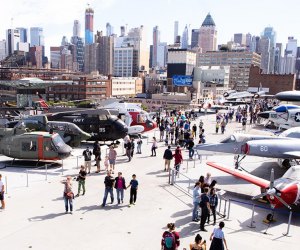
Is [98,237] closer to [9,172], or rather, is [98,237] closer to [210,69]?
[9,172]

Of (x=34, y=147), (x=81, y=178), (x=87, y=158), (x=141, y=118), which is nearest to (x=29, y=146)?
(x=34, y=147)

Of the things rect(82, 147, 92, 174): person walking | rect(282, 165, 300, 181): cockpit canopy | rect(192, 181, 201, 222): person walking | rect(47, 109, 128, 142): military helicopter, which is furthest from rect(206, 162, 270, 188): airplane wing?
rect(47, 109, 128, 142): military helicopter

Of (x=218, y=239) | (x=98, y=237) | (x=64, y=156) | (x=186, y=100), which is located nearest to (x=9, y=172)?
(x=64, y=156)

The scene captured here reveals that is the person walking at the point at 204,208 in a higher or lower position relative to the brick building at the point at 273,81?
lower

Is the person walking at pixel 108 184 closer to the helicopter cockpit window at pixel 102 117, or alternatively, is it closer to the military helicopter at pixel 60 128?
the military helicopter at pixel 60 128

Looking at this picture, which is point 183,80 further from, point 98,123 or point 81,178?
point 81,178

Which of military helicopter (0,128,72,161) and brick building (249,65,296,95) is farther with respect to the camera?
brick building (249,65,296,95)

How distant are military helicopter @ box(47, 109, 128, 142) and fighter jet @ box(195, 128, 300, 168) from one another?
774cm

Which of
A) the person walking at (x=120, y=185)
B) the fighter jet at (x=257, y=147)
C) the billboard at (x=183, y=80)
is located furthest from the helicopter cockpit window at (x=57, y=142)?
the billboard at (x=183, y=80)

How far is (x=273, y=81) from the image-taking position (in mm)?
124188

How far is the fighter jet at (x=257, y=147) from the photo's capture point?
18.8m

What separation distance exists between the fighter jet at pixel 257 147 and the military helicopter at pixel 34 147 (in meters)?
8.15

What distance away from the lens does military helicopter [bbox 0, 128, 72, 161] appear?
1977cm

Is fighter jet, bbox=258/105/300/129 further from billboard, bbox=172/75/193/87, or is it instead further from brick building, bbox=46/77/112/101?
brick building, bbox=46/77/112/101
